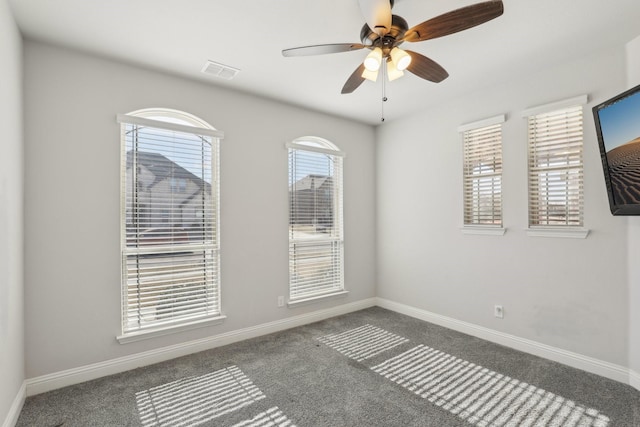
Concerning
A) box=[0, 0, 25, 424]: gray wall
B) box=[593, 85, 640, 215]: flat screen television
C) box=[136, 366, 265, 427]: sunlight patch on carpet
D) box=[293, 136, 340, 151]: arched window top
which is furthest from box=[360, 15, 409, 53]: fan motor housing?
box=[136, 366, 265, 427]: sunlight patch on carpet

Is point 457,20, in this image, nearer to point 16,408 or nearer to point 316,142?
point 316,142

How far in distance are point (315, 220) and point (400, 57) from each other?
2.49 metres

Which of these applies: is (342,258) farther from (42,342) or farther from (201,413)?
(42,342)

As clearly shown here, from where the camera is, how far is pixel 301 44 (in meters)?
2.51

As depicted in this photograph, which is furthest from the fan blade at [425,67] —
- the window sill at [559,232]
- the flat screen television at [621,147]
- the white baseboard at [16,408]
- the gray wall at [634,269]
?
the white baseboard at [16,408]

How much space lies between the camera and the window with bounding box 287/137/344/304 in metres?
3.93

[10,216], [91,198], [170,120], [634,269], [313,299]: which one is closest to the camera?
[10,216]

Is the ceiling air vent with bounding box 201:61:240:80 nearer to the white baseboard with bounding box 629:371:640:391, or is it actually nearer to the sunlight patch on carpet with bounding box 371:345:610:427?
the sunlight patch on carpet with bounding box 371:345:610:427

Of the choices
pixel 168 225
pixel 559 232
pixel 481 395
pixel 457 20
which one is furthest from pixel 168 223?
pixel 559 232

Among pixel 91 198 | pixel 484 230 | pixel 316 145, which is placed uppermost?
pixel 316 145

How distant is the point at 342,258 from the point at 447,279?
1.37 metres

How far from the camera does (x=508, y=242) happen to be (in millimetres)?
3240

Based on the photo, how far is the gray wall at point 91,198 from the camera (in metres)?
2.45

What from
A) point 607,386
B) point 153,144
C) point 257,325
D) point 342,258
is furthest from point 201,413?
point 607,386
